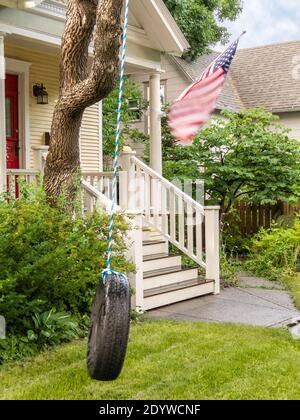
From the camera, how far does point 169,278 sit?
7613mm

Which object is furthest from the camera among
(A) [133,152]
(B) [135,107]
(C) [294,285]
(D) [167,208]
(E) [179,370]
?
(B) [135,107]

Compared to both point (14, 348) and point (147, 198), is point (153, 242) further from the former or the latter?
point (14, 348)

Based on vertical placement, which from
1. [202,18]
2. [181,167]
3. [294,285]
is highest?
[202,18]

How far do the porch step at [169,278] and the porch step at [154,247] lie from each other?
0.54 m

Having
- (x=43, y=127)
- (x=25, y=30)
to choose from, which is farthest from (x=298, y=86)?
(x=25, y=30)

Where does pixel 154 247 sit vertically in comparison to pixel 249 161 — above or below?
below

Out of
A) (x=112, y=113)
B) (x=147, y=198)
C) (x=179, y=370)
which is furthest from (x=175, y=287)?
(x=112, y=113)

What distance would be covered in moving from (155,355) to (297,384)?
1.24 metres

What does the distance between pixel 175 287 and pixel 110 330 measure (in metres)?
4.26

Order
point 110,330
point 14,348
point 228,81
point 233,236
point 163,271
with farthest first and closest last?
point 228,81
point 233,236
point 163,271
point 14,348
point 110,330

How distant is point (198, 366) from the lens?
4480 mm

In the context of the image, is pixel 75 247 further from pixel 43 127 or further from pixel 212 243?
pixel 43 127

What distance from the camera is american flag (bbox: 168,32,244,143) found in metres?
5.65

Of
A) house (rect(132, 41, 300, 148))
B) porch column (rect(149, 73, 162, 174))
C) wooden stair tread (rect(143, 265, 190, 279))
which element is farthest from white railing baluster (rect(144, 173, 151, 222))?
house (rect(132, 41, 300, 148))
